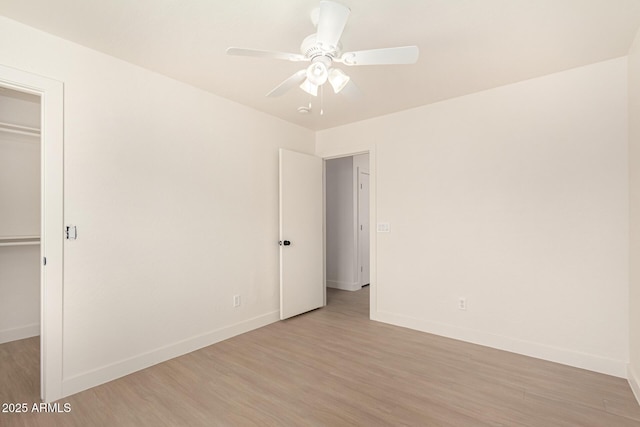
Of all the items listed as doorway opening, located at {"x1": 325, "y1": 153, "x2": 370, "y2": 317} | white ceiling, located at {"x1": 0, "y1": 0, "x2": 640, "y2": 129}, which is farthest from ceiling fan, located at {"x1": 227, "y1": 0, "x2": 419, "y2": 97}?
doorway opening, located at {"x1": 325, "y1": 153, "x2": 370, "y2": 317}

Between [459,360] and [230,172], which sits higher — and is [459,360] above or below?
below

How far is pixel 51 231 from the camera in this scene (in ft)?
6.92

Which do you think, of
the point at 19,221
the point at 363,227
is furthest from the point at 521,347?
the point at 19,221

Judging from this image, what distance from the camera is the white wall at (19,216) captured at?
309 cm

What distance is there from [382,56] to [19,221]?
3.92m

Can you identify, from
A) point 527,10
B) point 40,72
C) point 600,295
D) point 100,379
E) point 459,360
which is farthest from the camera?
point 459,360

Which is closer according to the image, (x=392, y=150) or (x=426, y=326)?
(x=426, y=326)

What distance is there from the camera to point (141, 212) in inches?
102

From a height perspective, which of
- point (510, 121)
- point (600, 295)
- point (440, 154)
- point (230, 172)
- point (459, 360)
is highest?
point (510, 121)

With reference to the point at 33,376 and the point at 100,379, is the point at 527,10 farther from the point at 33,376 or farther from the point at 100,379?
the point at 33,376

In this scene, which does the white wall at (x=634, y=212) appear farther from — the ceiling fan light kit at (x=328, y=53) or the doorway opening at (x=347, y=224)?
the doorway opening at (x=347, y=224)

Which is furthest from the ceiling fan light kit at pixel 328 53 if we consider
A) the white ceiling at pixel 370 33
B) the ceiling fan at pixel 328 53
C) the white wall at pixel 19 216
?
the white wall at pixel 19 216

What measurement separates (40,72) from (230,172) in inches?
63.6

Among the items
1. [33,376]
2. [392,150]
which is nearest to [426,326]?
[392,150]
